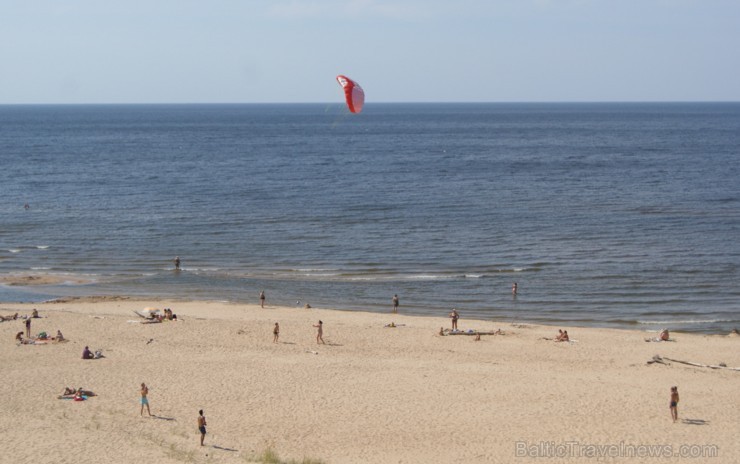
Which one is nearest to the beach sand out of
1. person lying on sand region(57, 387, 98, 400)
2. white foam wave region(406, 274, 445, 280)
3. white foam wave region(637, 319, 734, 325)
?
person lying on sand region(57, 387, 98, 400)

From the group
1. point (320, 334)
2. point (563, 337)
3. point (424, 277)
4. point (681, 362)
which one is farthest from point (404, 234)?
point (681, 362)

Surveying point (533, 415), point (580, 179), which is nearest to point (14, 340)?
point (533, 415)

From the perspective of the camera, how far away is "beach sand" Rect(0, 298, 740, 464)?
2075cm

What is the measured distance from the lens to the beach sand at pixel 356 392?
2075 centimetres

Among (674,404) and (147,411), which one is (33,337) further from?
(674,404)

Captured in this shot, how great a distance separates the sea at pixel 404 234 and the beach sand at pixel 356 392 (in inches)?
195

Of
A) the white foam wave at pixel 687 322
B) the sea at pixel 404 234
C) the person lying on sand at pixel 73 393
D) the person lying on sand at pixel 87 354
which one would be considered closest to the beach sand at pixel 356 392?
the person lying on sand at pixel 73 393

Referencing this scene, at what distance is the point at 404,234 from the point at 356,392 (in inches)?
1088

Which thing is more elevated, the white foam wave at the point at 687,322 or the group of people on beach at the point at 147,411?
the white foam wave at the point at 687,322

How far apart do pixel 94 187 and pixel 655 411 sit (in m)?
62.8

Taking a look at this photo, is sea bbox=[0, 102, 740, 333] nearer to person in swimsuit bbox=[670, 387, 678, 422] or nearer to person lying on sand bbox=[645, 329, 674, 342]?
person lying on sand bbox=[645, 329, 674, 342]

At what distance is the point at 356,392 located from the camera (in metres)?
24.8

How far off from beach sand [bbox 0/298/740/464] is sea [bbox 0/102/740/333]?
16.2 feet

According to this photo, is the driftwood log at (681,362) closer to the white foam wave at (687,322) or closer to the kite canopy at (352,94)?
the white foam wave at (687,322)
